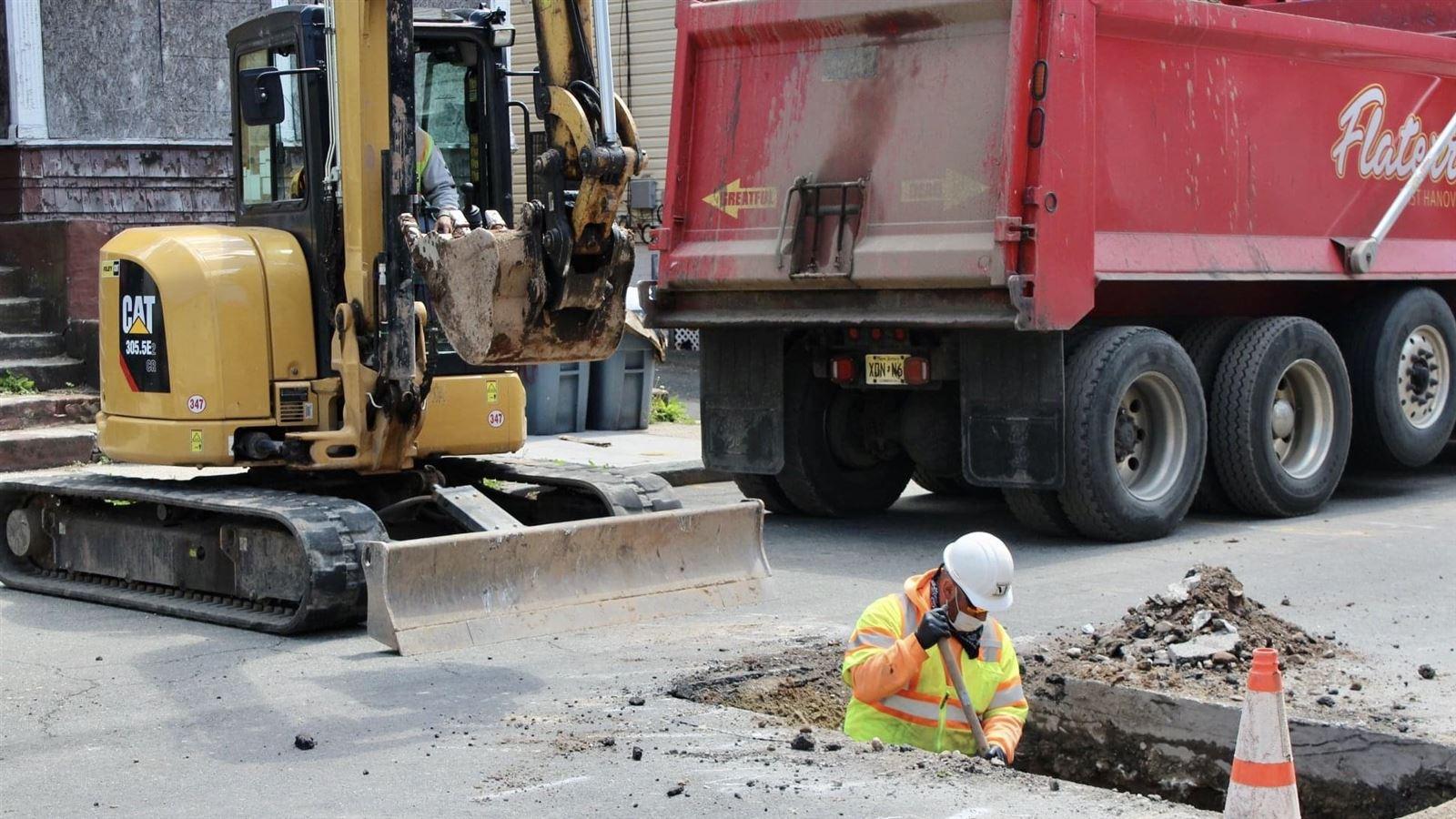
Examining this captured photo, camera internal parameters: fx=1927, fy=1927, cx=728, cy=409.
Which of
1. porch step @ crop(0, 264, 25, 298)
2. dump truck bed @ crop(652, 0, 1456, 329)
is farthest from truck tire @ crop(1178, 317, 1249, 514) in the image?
porch step @ crop(0, 264, 25, 298)

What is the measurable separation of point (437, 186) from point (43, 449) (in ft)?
18.4

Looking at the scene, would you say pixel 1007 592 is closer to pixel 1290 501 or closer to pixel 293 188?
pixel 293 188

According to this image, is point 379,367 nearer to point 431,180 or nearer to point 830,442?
point 431,180

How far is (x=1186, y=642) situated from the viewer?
7.86 metres

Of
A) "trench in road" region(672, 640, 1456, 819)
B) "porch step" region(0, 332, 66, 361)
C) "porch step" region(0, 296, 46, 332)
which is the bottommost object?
"trench in road" region(672, 640, 1456, 819)

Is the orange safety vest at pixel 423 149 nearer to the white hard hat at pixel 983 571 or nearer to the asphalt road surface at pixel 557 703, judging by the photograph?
the asphalt road surface at pixel 557 703

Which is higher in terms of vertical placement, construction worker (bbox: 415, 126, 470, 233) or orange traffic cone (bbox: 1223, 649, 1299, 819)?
construction worker (bbox: 415, 126, 470, 233)

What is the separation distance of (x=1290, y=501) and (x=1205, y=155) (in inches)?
89.0

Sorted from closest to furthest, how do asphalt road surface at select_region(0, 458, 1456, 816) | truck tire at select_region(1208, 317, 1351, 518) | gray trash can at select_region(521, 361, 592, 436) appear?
1. asphalt road surface at select_region(0, 458, 1456, 816)
2. truck tire at select_region(1208, 317, 1351, 518)
3. gray trash can at select_region(521, 361, 592, 436)

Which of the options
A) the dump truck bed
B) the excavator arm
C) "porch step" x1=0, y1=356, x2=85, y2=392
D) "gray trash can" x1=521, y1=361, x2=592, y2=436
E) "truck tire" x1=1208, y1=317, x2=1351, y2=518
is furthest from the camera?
"gray trash can" x1=521, y1=361, x2=592, y2=436

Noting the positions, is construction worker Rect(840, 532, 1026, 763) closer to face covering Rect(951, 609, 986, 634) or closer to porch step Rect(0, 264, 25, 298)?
face covering Rect(951, 609, 986, 634)

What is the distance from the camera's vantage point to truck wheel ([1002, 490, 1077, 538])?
1086 centimetres

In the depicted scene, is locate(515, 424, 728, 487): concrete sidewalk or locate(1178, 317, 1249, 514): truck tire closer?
locate(1178, 317, 1249, 514): truck tire

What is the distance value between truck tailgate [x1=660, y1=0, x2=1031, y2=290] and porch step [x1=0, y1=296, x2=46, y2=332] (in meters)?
6.38
